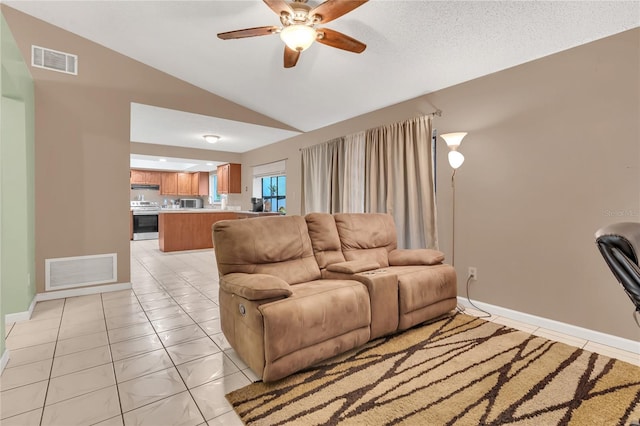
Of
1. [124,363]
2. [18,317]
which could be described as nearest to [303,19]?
[124,363]

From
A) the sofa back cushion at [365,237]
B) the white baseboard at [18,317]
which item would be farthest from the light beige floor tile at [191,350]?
the white baseboard at [18,317]

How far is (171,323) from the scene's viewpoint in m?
2.65

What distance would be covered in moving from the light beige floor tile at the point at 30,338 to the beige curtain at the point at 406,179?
3.55m

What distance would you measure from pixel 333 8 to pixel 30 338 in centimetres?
337

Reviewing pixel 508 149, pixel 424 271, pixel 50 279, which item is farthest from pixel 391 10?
pixel 50 279

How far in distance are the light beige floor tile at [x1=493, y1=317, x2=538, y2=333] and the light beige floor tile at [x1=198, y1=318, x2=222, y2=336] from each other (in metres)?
2.55

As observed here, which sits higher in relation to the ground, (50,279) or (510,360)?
(50,279)

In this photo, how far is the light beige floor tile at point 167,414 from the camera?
1438mm

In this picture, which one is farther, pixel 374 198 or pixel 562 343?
pixel 374 198

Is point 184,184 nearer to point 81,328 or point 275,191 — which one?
point 275,191

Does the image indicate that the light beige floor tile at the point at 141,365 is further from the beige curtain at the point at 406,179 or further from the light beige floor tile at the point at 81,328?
the beige curtain at the point at 406,179

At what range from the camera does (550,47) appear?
97.0 inches

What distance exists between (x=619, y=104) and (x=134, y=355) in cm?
409

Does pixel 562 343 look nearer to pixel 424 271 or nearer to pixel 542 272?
pixel 542 272
